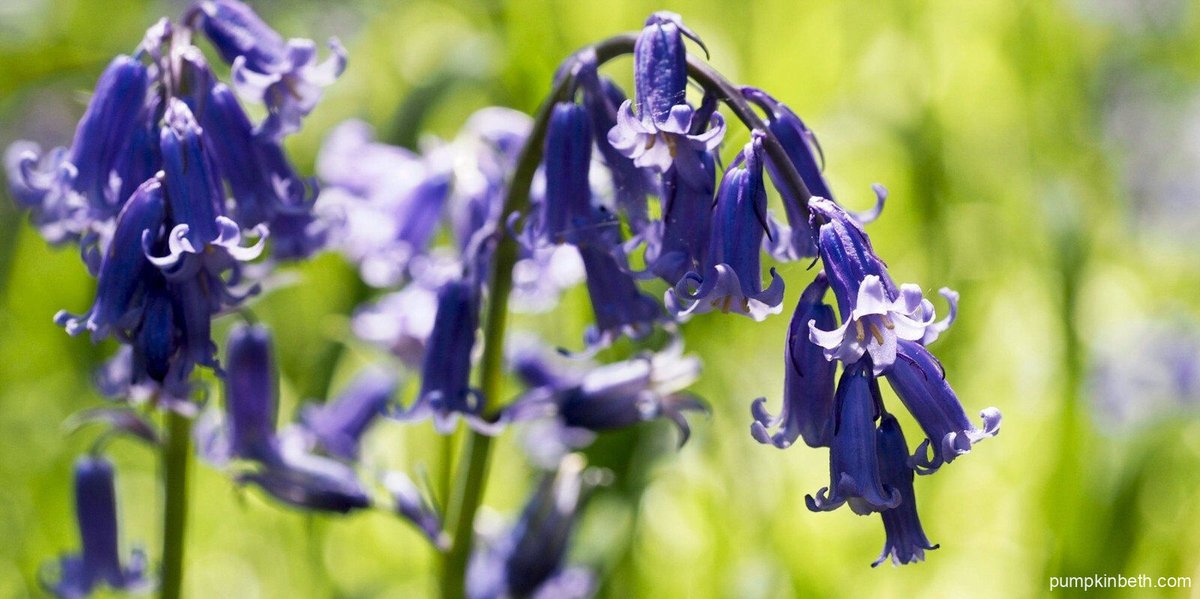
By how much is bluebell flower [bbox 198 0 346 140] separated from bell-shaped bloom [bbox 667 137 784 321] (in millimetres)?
623

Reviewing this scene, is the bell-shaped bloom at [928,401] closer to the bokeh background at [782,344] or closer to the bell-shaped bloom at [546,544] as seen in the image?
the bell-shaped bloom at [546,544]

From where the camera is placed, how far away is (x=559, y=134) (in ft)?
5.21

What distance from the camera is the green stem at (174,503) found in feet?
5.93

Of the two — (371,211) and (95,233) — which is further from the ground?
(95,233)

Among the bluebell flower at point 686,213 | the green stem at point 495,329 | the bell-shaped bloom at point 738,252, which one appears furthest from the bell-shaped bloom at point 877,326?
the green stem at point 495,329

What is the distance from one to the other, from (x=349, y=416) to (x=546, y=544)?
0.51 metres

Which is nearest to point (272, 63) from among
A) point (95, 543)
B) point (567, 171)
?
point (567, 171)

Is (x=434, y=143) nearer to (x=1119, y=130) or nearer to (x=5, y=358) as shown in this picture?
(x=5, y=358)

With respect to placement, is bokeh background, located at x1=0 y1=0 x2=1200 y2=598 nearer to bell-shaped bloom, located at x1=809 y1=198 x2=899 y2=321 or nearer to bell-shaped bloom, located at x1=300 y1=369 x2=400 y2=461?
bell-shaped bloom, located at x1=300 y1=369 x2=400 y2=461

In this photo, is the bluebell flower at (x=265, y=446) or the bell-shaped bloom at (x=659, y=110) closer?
the bell-shaped bloom at (x=659, y=110)

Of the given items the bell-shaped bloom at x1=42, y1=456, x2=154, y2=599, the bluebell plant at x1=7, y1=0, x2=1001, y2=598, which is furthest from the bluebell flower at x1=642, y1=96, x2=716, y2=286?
the bell-shaped bloom at x1=42, y1=456, x2=154, y2=599

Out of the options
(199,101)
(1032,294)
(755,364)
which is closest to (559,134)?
(199,101)

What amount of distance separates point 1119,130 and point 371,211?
4586mm

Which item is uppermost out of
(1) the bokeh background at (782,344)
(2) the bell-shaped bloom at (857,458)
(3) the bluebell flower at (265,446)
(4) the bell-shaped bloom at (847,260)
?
(4) the bell-shaped bloom at (847,260)
